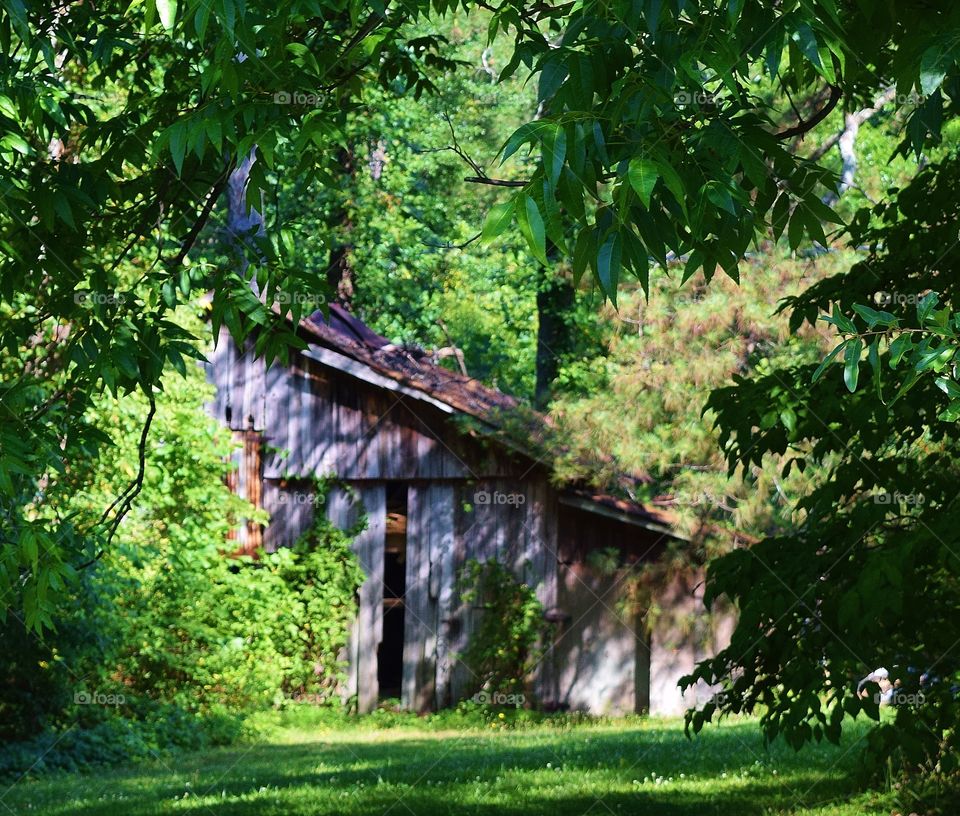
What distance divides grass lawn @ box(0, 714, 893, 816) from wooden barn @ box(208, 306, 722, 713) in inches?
127

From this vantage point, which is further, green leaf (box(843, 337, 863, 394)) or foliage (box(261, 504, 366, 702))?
foliage (box(261, 504, 366, 702))

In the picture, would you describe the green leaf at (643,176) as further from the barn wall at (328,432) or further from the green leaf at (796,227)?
the barn wall at (328,432)

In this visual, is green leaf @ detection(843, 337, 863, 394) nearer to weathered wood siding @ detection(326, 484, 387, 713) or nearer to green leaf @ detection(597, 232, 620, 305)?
green leaf @ detection(597, 232, 620, 305)

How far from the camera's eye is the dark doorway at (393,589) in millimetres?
18438

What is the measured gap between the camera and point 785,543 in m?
6.92

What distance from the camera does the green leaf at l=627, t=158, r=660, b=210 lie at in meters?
3.15

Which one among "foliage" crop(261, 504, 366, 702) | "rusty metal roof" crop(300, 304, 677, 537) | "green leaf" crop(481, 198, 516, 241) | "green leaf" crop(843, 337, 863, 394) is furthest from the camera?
"foliage" crop(261, 504, 366, 702)

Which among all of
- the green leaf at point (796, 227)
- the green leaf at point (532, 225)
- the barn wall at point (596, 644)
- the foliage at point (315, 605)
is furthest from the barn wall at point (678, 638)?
the green leaf at point (532, 225)

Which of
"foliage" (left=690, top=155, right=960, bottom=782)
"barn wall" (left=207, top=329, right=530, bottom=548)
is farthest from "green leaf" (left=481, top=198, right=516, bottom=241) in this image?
"barn wall" (left=207, top=329, right=530, bottom=548)

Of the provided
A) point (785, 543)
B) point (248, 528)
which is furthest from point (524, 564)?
point (785, 543)

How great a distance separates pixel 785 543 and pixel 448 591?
36.1ft

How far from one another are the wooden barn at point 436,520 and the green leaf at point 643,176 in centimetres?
1390

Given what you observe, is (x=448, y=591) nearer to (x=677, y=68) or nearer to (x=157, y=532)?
(x=157, y=532)

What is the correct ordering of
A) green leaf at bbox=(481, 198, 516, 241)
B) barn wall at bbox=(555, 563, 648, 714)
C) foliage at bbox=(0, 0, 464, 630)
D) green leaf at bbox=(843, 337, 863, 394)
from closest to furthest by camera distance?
1. green leaf at bbox=(481, 198, 516, 241)
2. green leaf at bbox=(843, 337, 863, 394)
3. foliage at bbox=(0, 0, 464, 630)
4. barn wall at bbox=(555, 563, 648, 714)
